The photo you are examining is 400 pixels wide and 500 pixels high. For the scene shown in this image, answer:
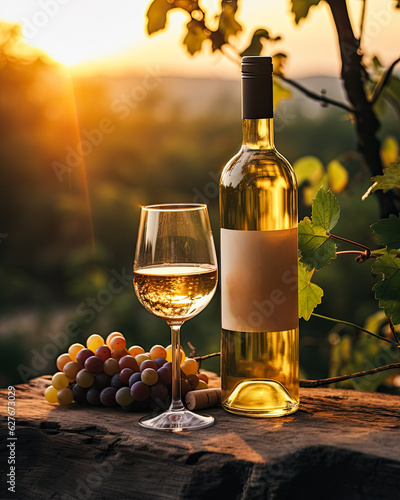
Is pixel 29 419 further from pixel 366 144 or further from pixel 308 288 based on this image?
pixel 366 144

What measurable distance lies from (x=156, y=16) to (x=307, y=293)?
588 mm

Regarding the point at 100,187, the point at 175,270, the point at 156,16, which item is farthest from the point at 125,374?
the point at 100,187

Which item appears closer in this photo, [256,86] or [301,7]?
[256,86]

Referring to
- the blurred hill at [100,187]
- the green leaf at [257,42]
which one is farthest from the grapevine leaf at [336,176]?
the green leaf at [257,42]

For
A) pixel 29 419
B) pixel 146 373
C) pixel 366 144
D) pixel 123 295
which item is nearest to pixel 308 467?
pixel 146 373

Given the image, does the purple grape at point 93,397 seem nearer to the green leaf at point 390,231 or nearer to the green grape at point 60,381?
the green grape at point 60,381

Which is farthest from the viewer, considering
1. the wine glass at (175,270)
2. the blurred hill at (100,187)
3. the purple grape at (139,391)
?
the blurred hill at (100,187)

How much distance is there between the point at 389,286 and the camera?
1062 millimetres

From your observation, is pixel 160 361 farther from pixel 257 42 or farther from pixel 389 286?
pixel 257 42

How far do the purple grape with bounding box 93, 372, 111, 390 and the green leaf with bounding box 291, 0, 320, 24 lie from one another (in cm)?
71

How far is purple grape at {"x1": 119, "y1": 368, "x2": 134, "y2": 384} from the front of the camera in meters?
1.17

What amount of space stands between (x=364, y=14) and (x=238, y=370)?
26.4 inches

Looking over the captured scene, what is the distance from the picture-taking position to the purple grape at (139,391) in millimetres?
1123

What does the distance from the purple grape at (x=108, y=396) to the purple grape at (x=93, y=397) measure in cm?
2
